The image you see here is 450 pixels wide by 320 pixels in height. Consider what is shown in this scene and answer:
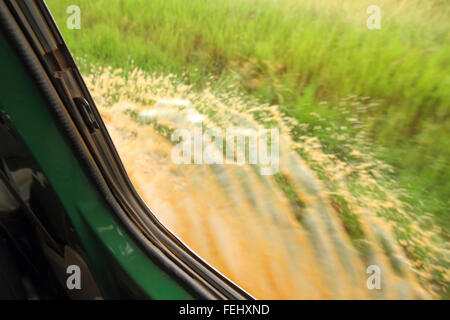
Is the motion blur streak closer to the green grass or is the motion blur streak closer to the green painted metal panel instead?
the green grass

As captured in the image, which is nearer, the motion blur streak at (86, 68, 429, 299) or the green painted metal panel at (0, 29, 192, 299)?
the green painted metal panel at (0, 29, 192, 299)

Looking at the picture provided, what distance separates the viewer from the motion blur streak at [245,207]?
4.40 ft

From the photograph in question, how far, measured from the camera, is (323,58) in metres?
1.81

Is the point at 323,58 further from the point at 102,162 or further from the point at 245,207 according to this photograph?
the point at 102,162

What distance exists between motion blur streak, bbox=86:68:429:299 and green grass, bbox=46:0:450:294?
0.10 m

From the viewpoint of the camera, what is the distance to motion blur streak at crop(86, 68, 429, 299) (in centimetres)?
134

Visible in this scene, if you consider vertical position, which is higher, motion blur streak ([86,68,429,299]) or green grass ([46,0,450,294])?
green grass ([46,0,450,294])

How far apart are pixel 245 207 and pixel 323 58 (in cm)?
87

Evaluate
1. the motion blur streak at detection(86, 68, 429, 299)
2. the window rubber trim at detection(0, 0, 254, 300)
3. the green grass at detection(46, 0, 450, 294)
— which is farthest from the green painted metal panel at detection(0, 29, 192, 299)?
the green grass at detection(46, 0, 450, 294)

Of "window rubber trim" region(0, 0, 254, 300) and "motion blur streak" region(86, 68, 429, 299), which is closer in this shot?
"window rubber trim" region(0, 0, 254, 300)

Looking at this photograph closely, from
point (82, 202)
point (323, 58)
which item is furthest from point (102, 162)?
point (323, 58)

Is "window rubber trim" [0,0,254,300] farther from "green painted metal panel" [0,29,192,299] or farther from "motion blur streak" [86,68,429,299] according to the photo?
"motion blur streak" [86,68,429,299]
